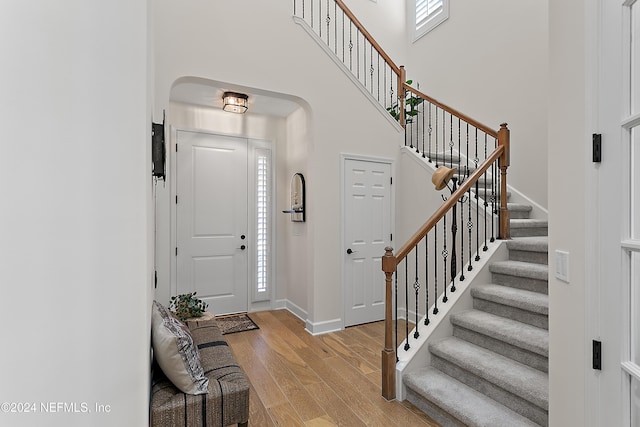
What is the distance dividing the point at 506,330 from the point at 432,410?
2.45ft

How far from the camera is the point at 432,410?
6.82 feet

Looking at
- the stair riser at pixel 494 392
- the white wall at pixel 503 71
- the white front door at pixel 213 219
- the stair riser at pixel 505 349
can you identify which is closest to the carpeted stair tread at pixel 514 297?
the stair riser at pixel 505 349

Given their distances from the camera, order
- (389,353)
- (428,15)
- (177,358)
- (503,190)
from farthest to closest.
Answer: (428,15) → (503,190) → (389,353) → (177,358)

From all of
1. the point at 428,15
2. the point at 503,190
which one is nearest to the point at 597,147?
the point at 503,190

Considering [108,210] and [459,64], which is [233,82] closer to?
[108,210]

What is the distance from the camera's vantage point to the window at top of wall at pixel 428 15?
4938 millimetres

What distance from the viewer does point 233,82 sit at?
121 inches

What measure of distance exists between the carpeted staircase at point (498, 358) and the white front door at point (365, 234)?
1.45m

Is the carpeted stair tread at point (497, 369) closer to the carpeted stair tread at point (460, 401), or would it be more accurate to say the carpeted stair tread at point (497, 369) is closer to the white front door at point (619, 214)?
the carpeted stair tread at point (460, 401)

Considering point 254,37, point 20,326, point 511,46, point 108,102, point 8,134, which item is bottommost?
point 20,326

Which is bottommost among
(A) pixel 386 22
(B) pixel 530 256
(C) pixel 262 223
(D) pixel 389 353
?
(D) pixel 389 353

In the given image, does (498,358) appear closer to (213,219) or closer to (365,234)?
(365,234)

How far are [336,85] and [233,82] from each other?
123 cm

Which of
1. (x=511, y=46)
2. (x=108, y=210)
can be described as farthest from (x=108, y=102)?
(x=511, y=46)
